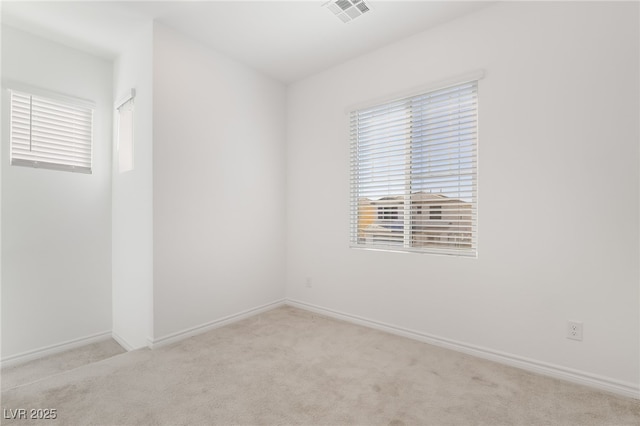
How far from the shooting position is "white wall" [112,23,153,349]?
99.3 inches

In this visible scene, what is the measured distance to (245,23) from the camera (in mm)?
2506

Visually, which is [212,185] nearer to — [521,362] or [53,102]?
[53,102]

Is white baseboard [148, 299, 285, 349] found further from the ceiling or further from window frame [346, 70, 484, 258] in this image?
the ceiling

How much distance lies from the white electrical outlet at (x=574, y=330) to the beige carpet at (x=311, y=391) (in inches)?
12.0

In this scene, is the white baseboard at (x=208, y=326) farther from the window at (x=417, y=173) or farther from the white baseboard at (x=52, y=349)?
the window at (x=417, y=173)

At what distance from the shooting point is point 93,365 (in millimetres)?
2146

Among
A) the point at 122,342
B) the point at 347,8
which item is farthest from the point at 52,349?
the point at 347,8

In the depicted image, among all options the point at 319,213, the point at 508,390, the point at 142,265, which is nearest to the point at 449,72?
the point at 319,213

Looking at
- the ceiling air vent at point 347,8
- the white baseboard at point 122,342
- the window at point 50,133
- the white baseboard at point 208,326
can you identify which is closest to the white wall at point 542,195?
the ceiling air vent at point 347,8

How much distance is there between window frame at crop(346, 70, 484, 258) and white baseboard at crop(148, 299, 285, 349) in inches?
49.0

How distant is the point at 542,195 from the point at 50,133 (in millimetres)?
4159

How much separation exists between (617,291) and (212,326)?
10.2 feet

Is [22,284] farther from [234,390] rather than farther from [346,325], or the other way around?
[346,325]

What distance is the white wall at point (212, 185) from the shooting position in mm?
2551
